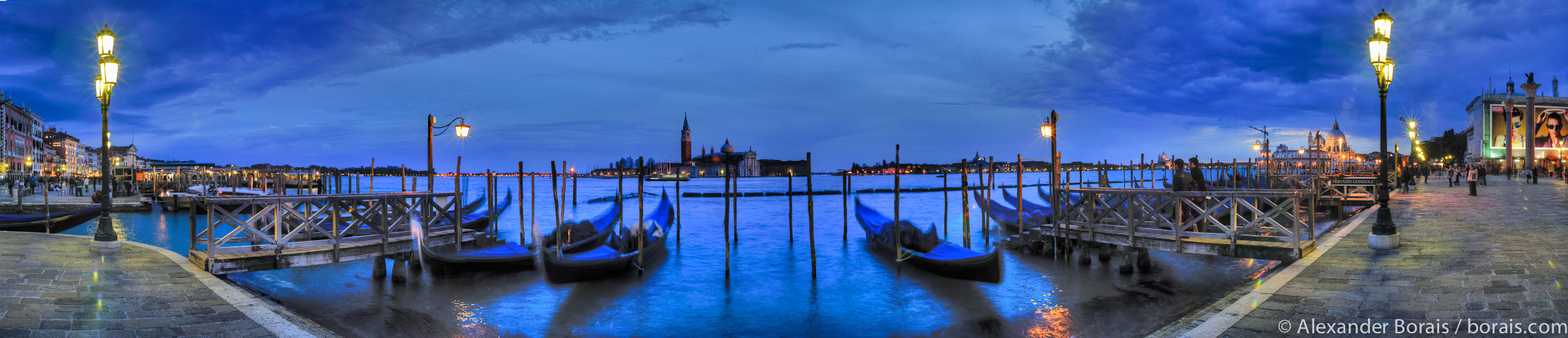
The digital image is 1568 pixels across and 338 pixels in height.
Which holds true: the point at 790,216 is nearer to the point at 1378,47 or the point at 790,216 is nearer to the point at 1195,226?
the point at 1195,226

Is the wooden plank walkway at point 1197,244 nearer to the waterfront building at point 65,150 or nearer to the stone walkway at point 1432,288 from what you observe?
the stone walkway at point 1432,288

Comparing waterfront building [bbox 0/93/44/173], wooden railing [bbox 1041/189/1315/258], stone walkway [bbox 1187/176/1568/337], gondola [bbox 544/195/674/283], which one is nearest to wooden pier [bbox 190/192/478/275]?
gondola [bbox 544/195/674/283]

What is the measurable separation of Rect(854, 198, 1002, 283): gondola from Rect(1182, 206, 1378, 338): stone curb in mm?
3865

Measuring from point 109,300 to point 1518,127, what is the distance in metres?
86.2

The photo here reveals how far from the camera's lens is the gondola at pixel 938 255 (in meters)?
10.7

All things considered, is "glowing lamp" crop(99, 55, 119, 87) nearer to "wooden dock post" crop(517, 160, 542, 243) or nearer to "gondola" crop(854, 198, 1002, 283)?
"wooden dock post" crop(517, 160, 542, 243)

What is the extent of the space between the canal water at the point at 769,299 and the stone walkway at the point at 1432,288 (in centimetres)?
167

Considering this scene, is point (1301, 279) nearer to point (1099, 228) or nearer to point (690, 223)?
point (1099, 228)

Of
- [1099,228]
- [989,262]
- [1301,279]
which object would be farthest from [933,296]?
[1301,279]

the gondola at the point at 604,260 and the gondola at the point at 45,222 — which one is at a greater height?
the gondola at the point at 45,222

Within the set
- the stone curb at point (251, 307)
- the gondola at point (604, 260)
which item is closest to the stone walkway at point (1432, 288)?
the stone curb at point (251, 307)

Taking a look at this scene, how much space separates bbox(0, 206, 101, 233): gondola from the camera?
41.3 ft

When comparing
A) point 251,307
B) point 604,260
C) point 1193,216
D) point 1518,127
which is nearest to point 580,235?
point 604,260

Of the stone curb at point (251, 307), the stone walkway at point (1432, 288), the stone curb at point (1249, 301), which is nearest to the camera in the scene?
the stone walkway at point (1432, 288)
